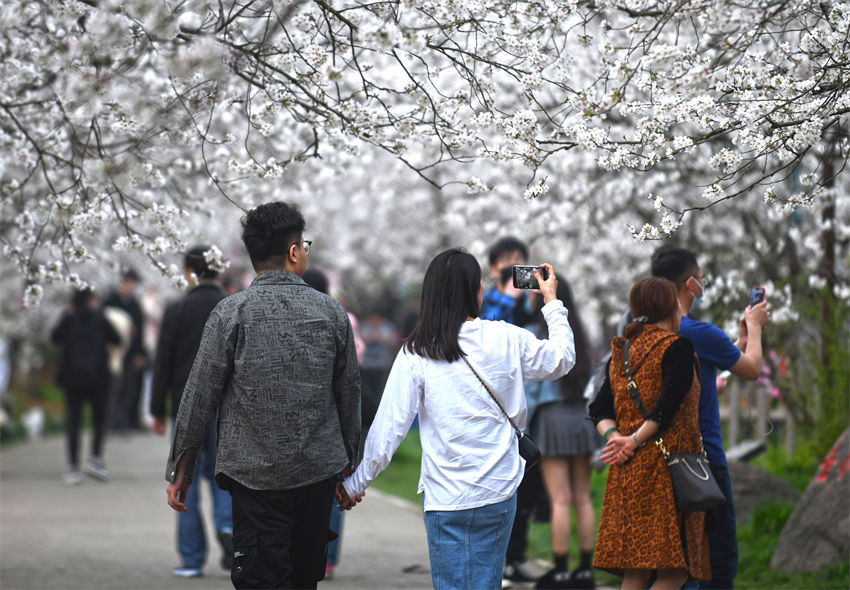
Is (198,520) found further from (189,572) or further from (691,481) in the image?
(691,481)

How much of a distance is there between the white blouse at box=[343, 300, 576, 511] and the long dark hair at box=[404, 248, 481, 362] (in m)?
A: 0.05

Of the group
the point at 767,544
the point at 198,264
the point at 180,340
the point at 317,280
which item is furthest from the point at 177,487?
the point at 767,544

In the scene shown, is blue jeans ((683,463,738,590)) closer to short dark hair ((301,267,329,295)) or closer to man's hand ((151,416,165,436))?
short dark hair ((301,267,329,295))

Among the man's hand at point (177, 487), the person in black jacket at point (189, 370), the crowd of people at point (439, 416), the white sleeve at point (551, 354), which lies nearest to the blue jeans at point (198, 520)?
the person in black jacket at point (189, 370)

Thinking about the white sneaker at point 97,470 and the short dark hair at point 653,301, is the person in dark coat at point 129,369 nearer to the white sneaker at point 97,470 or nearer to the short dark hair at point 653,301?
the white sneaker at point 97,470

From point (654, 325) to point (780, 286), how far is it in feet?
12.1

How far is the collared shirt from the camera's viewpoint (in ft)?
14.3

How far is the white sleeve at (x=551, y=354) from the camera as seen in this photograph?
4.55m

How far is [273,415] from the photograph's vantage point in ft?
14.3

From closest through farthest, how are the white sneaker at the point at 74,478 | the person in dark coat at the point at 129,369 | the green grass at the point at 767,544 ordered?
1. the green grass at the point at 767,544
2. the white sneaker at the point at 74,478
3. the person in dark coat at the point at 129,369

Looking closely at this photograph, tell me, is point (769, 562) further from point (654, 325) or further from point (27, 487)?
point (27, 487)

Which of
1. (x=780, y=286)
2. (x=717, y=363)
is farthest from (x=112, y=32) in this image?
(x=780, y=286)

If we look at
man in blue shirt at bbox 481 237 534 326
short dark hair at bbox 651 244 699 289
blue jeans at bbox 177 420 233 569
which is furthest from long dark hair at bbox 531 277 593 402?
blue jeans at bbox 177 420 233 569

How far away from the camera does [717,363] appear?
5227mm
